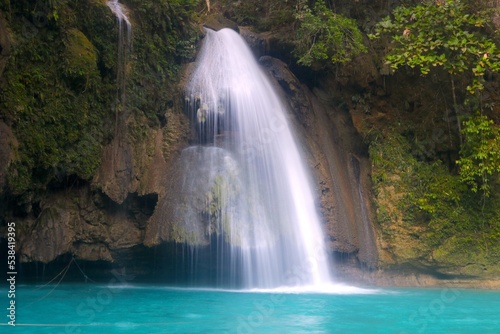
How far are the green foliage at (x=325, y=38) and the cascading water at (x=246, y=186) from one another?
1578mm

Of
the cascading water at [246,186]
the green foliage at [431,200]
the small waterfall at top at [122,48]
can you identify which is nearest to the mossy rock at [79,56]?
the small waterfall at top at [122,48]

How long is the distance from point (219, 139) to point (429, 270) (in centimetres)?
664

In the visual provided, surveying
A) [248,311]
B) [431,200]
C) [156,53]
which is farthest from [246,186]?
→ [431,200]

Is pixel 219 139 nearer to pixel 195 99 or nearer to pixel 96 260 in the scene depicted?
pixel 195 99

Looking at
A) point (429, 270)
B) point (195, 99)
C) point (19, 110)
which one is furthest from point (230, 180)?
point (429, 270)

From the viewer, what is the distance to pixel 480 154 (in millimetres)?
13703

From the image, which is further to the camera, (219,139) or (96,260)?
(219,139)

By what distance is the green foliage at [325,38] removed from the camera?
15430mm

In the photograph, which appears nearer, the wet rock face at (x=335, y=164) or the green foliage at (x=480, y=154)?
the green foliage at (x=480, y=154)

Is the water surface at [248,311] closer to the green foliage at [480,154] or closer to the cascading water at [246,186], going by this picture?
the cascading water at [246,186]

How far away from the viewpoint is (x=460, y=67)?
1332 cm

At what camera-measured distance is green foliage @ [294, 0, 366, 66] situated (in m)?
15.4

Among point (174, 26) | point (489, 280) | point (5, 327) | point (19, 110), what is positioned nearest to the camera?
point (5, 327)

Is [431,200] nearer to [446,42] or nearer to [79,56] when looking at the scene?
[446,42]
